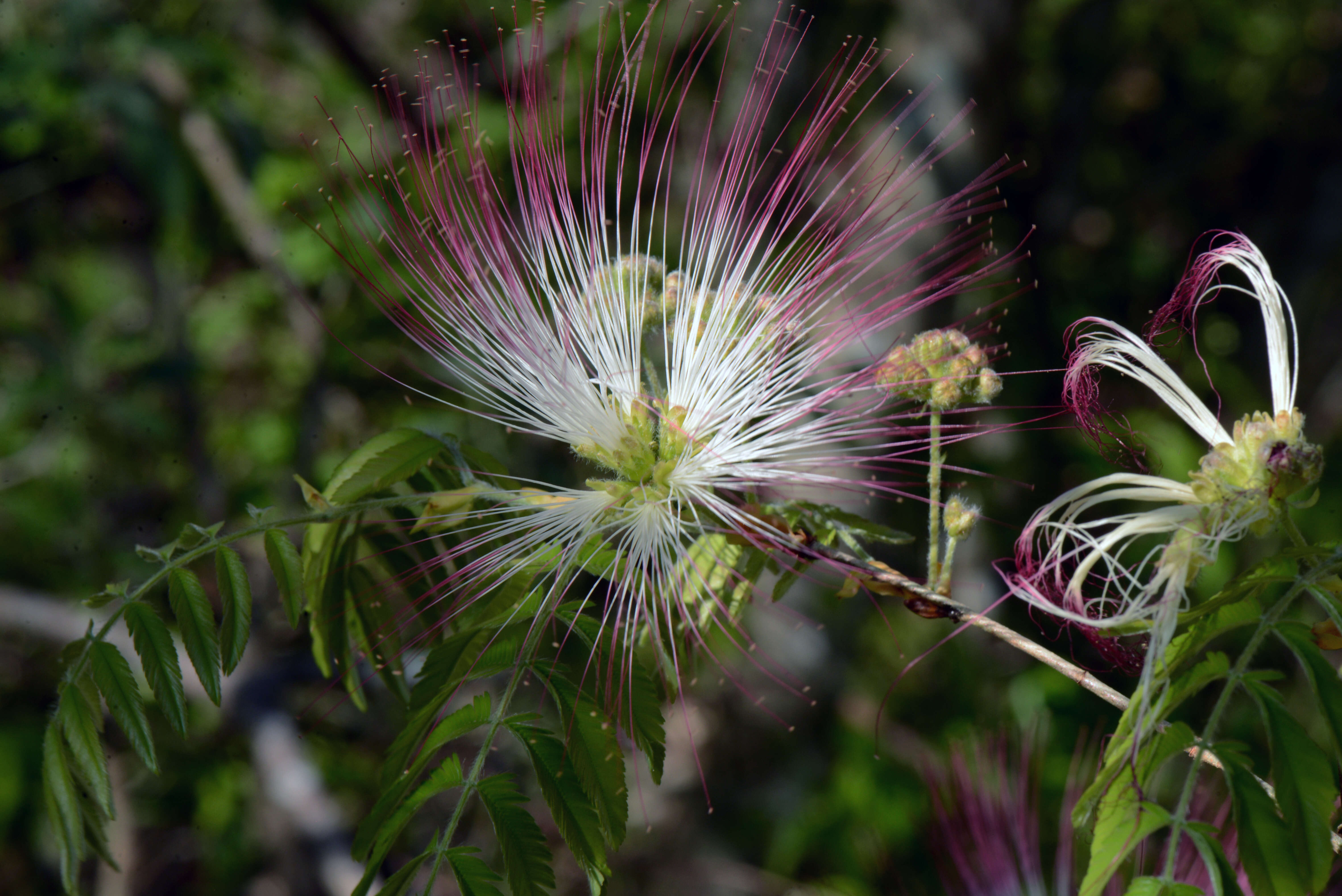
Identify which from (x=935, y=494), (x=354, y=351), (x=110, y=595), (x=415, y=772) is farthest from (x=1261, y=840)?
(x=354, y=351)

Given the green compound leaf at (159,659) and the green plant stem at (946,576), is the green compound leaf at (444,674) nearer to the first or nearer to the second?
the green compound leaf at (159,659)

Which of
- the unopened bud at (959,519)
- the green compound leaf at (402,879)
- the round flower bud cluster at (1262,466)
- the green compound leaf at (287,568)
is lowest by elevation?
the green compound leaf at (402,879)

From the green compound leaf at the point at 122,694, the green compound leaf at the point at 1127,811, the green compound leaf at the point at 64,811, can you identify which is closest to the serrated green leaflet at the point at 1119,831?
the green compound leaf at the point at 1127,811

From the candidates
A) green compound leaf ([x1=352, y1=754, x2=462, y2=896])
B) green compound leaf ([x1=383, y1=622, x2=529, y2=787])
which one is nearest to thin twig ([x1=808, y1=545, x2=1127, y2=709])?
green compound leaf ([x1=383, y1=622, x2=529, y2=787])

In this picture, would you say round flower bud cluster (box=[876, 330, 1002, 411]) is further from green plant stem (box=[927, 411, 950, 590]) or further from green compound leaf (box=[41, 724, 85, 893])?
green compound leaf (box=[41, 724, 85, 893])

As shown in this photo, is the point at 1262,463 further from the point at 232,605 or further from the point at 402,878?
the point at 232,605

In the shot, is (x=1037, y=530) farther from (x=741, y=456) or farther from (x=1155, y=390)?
(x=741, y=456)
